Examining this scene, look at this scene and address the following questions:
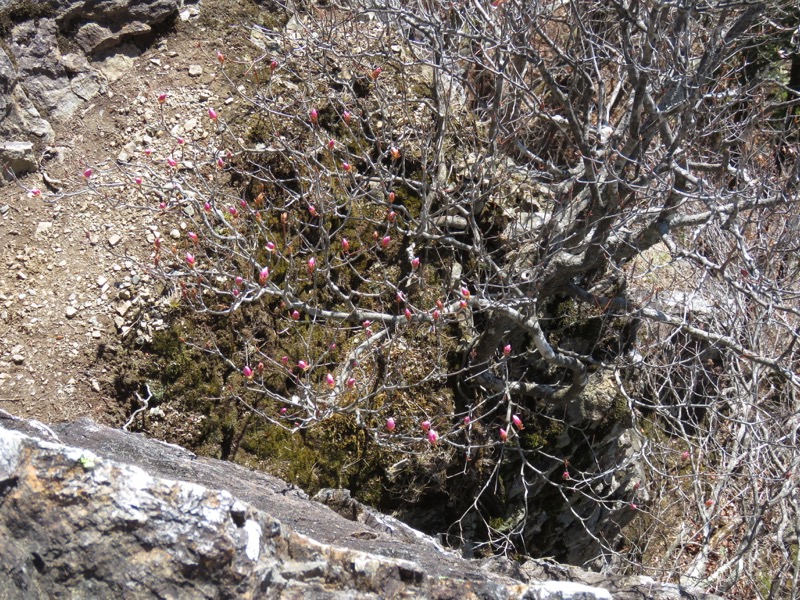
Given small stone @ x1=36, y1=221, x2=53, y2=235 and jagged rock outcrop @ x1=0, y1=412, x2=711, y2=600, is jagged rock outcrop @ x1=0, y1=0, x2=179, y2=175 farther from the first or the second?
jagged rock outcrop @ x1=0, y1=412, x2=711, y2=600

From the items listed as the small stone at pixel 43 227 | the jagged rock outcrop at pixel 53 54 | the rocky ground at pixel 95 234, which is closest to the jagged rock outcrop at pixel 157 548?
the rocky ground at pixel 95 234

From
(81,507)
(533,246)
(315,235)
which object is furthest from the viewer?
(315,235)

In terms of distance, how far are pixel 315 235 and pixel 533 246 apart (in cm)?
153

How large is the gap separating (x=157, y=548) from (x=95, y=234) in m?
3.30

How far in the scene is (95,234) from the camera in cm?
465

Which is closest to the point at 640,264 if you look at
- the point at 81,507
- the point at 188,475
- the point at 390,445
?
the point at 390,445

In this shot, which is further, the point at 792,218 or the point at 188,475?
the point at 792,218

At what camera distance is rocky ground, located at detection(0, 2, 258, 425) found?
4.29 meters

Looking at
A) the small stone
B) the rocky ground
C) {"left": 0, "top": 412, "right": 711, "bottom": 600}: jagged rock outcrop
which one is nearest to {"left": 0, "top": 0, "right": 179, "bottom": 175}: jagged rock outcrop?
the rocky ground

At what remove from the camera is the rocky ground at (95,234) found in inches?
169

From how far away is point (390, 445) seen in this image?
4457 millimetres

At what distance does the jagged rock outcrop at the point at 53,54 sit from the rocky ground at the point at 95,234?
6 centimetres

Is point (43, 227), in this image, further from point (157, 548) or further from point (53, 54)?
point (157, 548)

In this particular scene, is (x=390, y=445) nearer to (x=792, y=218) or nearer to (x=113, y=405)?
(x=113, y=405)
